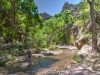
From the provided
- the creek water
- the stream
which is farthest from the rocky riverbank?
the creek water

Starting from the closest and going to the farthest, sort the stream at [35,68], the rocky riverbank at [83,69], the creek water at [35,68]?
the rocky riverbank at [83,69], the stream at [35,68], the creek water at [35,68]

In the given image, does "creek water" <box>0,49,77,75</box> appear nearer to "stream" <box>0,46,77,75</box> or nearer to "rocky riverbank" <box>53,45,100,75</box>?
"stream" <box>0,46,77,75</box>

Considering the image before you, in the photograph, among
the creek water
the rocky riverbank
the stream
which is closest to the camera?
the rocky riverbank

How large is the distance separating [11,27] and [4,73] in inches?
913

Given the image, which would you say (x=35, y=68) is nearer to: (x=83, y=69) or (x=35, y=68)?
(x=35, y=68)

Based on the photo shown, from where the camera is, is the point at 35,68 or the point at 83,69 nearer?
the point at 83,69

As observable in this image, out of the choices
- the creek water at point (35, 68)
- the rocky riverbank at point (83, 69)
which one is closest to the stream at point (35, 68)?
the creek water at point (35, 68)

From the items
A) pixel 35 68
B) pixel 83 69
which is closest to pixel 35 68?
pixel 35 68

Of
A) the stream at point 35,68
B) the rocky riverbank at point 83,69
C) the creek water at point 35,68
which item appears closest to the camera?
the rocky riverbank at point 83,69

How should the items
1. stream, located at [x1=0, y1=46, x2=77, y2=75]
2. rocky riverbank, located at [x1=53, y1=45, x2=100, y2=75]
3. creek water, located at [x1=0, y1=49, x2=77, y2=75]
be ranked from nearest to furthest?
rocky riverbank, located at [x1=53, y1=45, x2=100, y2=75] → stream, located at [x1=0, y1=46, x2=77, y2=75] → creek water, located at [x1=0, y1=49, x2=77, y2=75]

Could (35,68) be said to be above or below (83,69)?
below

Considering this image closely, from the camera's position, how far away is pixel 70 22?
63312 mm

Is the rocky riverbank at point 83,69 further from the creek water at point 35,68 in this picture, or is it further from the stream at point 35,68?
the creek water at point 35,68

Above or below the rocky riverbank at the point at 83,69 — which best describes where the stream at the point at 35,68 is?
below
